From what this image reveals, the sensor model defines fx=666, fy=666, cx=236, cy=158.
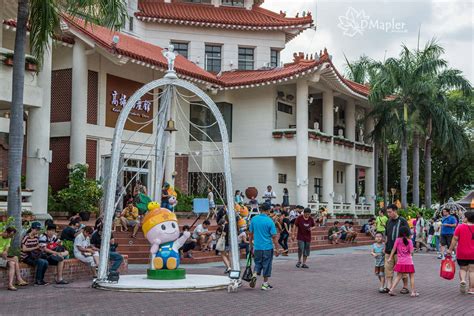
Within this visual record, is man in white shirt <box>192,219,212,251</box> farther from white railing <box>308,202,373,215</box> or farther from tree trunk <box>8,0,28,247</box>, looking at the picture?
white railing <box>308,202,373,215</box>

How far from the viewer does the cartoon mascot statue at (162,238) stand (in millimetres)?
13016

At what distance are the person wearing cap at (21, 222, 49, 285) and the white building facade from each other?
7.84 meters

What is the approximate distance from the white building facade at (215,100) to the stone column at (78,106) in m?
0.04

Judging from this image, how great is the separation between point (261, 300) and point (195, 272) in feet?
16.4

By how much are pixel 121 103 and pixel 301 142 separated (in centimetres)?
904

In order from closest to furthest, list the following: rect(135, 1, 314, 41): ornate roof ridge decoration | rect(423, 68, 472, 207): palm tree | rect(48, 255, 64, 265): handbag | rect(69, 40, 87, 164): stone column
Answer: rect(48, 255, 64, 265): handbag < rect(69, 40, 87, 164): stone column < rect(423, 68, 472, 207): palm tree < rect(135, 1, 314, 41): ornate roof ridge decoration

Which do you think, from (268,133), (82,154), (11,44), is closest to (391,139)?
(268,133)

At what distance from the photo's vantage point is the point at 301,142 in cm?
3148

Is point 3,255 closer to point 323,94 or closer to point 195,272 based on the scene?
point 195,272

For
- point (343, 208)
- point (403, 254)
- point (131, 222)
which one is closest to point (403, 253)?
point (403, 254)

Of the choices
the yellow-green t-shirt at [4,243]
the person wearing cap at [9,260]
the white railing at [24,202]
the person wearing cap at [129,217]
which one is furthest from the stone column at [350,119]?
the yellow-green t-shirt at [4,243]

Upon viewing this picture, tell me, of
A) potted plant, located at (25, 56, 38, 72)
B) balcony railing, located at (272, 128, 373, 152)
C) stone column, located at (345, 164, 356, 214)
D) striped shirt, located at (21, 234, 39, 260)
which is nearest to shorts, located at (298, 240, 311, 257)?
striped shirt, located at (21, 234, 39, 260)

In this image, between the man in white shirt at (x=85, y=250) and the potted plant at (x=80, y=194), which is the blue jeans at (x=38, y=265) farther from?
the potted plant at (x=80, y=194)

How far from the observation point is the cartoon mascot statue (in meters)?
13.0
